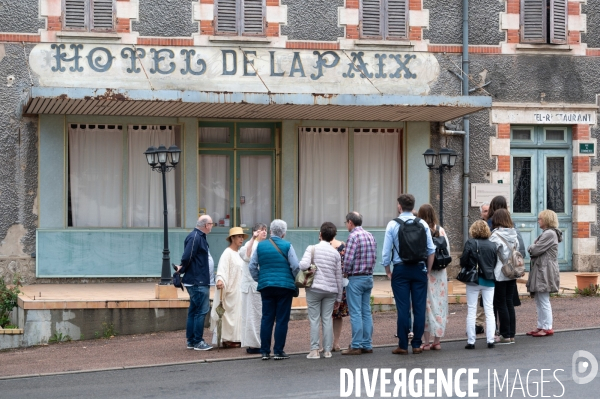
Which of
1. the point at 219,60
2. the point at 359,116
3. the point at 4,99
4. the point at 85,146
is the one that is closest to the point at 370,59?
the point at 359,116

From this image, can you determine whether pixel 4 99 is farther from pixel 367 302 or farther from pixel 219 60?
pixel 367 302

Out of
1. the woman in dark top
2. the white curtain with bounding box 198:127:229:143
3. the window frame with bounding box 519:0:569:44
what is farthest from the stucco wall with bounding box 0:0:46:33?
the woman in dark top

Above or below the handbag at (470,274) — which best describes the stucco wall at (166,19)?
above

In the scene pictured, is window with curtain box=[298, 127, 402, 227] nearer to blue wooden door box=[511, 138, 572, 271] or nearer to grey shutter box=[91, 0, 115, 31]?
blue wooden door box=[511, 138, 572, 271]

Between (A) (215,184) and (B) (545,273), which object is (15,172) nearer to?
(A) (215,184)

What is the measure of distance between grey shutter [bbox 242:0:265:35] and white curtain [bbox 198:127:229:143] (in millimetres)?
1867

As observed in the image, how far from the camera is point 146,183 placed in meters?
18.1

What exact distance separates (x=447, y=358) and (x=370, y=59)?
A: 8.65 meters

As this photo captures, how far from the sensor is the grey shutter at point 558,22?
18.8 m

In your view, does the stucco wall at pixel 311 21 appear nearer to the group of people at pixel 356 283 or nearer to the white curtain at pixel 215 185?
the white curtain at pixel 215 185

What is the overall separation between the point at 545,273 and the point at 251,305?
362 cm

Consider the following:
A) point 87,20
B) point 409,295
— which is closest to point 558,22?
point 87,20

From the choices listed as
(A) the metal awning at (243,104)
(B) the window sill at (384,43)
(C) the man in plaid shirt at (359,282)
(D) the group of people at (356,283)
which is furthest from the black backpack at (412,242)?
(B) the window sill at (384,43)

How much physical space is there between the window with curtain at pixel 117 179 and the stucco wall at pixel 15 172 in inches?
30.7
